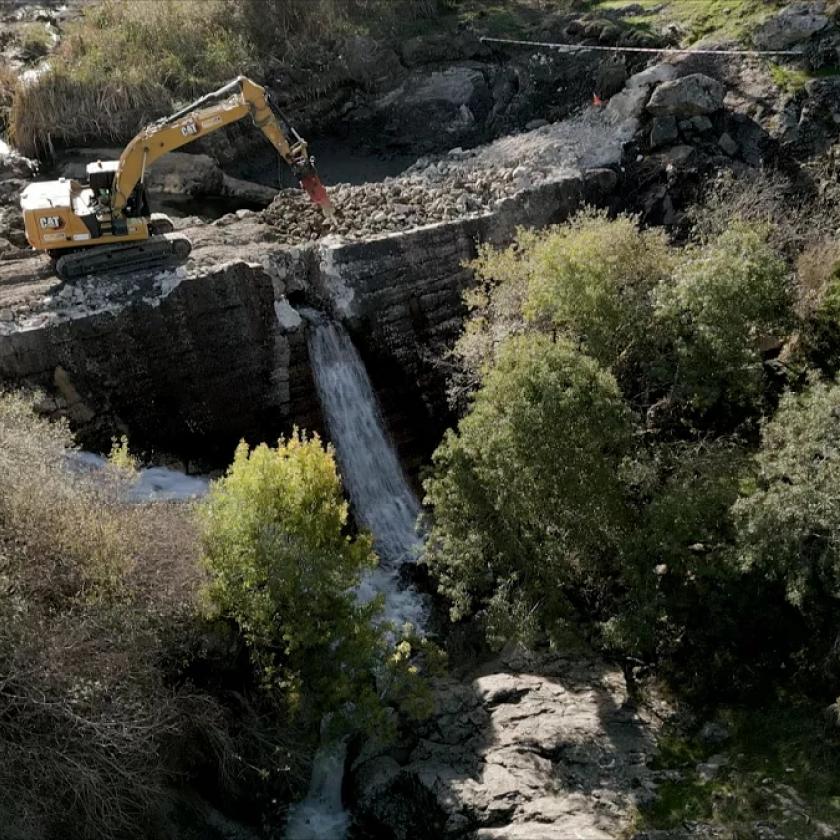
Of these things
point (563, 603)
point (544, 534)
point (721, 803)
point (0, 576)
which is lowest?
point (721, 803)

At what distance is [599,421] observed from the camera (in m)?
14.8

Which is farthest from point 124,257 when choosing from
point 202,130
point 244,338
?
point 202,130

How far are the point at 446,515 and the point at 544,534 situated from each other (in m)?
1.66

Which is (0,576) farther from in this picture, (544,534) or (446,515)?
(544,534)

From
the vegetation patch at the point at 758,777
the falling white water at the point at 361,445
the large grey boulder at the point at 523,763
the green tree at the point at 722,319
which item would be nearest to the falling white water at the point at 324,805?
the large grey boulder at the point at 523,763

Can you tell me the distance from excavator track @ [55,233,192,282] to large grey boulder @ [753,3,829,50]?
18414mm

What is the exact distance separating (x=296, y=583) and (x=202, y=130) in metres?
11.1

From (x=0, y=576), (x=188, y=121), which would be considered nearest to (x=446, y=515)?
(x=0, y=576)

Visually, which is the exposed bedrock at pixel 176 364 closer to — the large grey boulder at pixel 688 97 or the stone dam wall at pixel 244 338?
the stone dam wall at pixel 244 338

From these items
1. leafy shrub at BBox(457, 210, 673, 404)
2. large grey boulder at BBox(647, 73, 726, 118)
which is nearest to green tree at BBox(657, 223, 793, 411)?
leafy shrub at BBox(457, 210, 673, 404)

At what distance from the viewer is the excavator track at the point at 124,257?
1997 cm

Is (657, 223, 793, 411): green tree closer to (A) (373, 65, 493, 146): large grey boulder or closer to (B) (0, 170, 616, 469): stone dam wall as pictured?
(B) (0, 170, 616, 469): stone dam wall

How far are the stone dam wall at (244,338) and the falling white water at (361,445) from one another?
386 millimetres

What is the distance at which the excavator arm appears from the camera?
19672 mm
